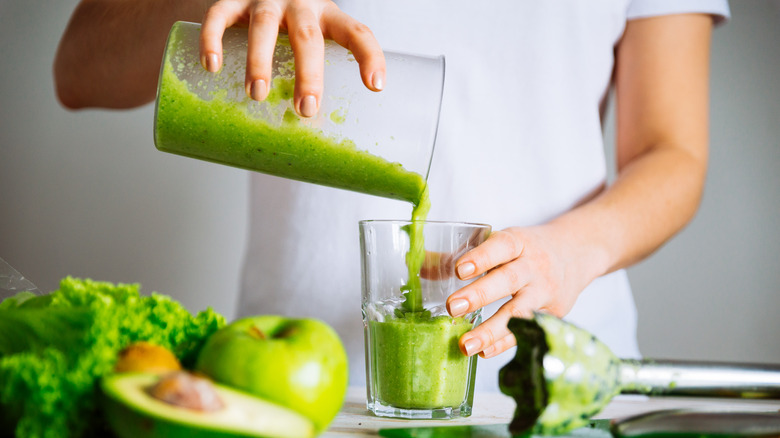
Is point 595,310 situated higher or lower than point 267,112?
lower

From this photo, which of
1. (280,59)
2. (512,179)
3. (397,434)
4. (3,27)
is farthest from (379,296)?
(3,27)

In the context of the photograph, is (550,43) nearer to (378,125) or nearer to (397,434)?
(378,125)

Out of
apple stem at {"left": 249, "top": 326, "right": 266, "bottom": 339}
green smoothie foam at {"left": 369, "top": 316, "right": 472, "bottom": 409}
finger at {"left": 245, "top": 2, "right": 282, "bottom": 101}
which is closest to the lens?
apple stem at {"left": 249, "top": 326, "right": 266, "bottom": 339}

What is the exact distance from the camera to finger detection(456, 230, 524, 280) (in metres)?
0.85

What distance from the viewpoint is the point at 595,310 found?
136cm

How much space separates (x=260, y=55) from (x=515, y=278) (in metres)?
0.45

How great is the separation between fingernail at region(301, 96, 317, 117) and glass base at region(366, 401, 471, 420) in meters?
0.40

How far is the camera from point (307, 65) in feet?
2.54

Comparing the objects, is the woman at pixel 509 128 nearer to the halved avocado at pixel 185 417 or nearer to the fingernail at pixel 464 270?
the fingernail at pixel 464 270

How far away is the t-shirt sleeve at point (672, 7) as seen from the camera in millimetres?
1431

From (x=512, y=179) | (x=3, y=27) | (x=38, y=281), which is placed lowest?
(x=38, y=281)

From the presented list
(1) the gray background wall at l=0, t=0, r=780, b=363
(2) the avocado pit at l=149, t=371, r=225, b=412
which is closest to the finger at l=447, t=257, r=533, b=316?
(2) the avocado pit at l=149, t=371, r=225, b=412

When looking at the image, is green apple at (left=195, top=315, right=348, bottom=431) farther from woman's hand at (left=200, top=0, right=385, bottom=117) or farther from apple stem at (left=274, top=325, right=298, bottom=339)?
woman's hand at (left=200, top=0, right=385, bottom=117)

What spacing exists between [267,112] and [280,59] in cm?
7
